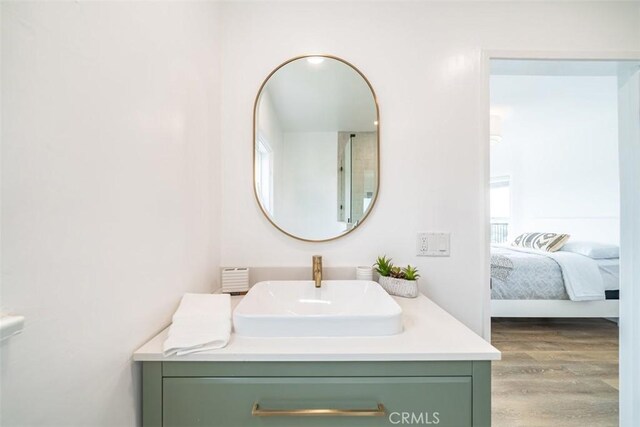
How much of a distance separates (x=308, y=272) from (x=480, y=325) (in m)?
0.83

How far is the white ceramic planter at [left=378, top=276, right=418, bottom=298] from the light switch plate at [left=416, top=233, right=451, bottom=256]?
0.19 m

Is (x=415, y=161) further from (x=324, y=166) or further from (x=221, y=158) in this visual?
(x=221, y=158)

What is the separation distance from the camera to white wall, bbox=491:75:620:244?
2.90 meters

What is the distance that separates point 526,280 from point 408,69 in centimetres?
253

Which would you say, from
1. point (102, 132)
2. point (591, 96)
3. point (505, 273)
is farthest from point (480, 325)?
point (591, 96)

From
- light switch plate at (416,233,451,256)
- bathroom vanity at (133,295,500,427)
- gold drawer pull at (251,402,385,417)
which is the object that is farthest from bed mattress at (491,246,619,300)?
gold drawer pull at (251,402,385,417)

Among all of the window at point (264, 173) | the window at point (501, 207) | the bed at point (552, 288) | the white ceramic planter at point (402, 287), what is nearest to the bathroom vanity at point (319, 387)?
the white ceramic planter at point (402, 287)

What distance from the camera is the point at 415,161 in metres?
1.31

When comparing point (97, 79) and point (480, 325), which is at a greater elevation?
point (97, 79)

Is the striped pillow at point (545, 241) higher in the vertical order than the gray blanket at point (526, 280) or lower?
higher

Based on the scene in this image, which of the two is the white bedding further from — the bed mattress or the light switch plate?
the light switch plate

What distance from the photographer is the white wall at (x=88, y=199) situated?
414 millimetres

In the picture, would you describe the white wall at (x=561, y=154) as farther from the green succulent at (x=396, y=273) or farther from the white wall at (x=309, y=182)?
the green succulent at (x=396, y=273)

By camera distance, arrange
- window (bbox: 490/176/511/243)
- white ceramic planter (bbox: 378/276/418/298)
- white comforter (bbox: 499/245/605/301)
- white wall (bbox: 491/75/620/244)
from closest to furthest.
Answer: white ceramic planter (bbox: 378/276/418/298)
white comforter (bbox: 499/245/605/301)
white wall (bbox: 491/75/620/244)
window (bbox: 490/176/511/243)
